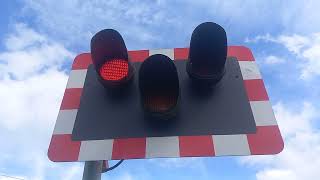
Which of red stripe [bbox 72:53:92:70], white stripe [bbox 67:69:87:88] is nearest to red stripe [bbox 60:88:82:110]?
white stripe [bbox 67:69:87:88]

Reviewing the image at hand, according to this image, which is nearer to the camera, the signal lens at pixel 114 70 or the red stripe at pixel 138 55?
the signal lens at pixel 114 70

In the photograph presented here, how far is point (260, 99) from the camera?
6.52 feet

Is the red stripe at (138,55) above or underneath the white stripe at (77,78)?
above

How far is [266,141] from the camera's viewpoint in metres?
1.77

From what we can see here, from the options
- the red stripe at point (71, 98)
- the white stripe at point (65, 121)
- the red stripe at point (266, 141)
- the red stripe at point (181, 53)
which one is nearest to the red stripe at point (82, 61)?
the red stripe at point (71, 98)

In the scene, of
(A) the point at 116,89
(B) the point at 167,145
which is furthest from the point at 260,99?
(A) the point at 116,89

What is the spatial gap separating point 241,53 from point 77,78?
1.01 metres

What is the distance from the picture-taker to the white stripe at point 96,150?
1764 millimetres

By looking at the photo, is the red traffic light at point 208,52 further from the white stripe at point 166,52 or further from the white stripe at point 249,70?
the white stripe at point 166,52

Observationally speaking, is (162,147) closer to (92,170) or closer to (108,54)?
(92,170)

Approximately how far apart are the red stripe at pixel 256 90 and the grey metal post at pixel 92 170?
0.86m

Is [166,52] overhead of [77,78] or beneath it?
overhead

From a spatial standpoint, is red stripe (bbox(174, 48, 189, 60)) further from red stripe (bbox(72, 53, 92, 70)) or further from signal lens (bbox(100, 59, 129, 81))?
red stripe (bbox(72, 53, 92, 70))

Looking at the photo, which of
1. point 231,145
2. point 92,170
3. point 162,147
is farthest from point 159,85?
point 92,170
